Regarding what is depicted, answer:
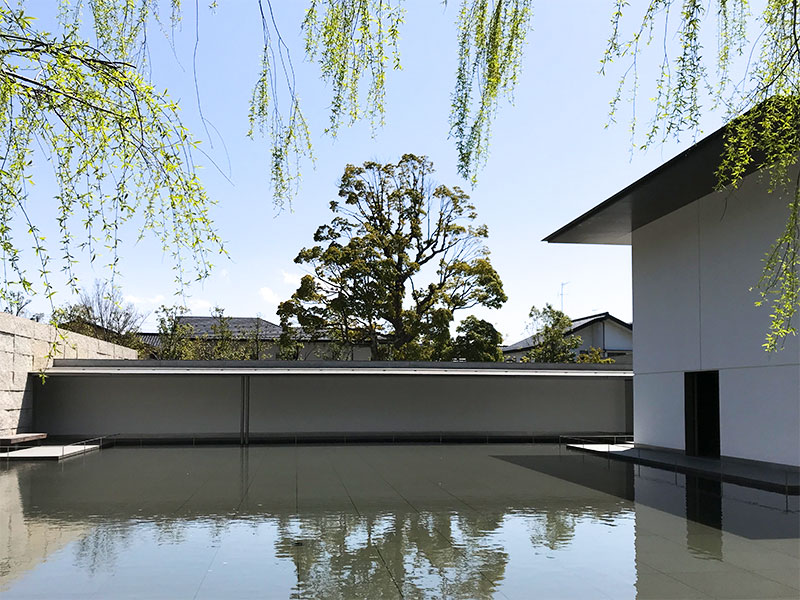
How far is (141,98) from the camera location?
318 centimetres

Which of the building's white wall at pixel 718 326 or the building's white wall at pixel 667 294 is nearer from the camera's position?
the building's white wall at pixel 718 326

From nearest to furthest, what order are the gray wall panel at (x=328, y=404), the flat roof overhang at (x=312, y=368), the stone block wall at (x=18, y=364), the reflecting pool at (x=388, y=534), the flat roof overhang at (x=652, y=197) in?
the reflecting pool at (x=388, y=534)
the flat roof overhang at (x=652, y=197)
the stone block wall at (x=18, y=364)
the flat roof overhang at (x=312, y=368)
the gray wall panel at (x=328, y=404)

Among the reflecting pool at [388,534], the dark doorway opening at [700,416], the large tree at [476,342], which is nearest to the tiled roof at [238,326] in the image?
the large tree at [476,342]

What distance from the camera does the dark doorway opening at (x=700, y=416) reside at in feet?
56.1

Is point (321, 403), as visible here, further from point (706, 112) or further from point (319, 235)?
point (706, 112)

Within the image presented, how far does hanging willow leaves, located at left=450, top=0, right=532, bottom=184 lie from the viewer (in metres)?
3.34

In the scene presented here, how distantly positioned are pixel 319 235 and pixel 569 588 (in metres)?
23.9

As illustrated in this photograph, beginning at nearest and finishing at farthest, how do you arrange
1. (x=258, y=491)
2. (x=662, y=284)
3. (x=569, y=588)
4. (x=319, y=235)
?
(x=569, y=588), (x=258, y=491), (x=662, y=284), (x=319, y=235)

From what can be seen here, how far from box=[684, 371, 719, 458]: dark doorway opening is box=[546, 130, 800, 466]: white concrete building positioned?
2cm

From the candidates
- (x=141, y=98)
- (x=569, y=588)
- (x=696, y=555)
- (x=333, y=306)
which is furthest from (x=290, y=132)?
(x=333, y=306)

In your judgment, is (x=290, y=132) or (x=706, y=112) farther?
(x=706, y=112)

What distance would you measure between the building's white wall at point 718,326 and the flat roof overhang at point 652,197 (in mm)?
A: 410

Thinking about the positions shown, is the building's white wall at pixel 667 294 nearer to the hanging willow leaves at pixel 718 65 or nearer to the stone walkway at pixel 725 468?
the stone walkway at pixel 725 468

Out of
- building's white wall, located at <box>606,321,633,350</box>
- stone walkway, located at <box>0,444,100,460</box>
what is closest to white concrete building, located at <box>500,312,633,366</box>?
building's white wall, located at <box>606,321,633,350</box>
